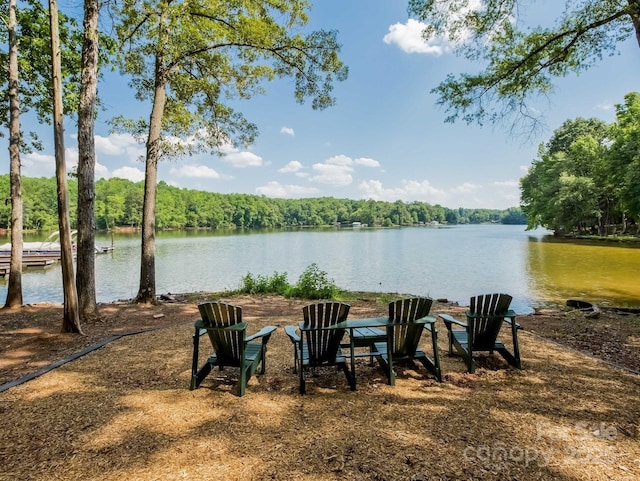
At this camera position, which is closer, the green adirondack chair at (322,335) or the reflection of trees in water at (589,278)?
the green adirondack chair at (322,335)

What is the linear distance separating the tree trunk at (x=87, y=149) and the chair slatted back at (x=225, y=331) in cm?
387

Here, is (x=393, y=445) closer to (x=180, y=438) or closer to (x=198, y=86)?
(x=180, y=438)

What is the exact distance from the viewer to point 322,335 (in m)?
3.29

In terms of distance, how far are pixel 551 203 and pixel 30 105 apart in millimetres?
41123

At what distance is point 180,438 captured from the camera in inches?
95.8

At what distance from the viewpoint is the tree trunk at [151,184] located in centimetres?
823

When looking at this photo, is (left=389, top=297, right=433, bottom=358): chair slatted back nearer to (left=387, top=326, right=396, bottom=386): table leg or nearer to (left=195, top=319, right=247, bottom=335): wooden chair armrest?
(left=387, top=326, right=396, bottom=386): table leg

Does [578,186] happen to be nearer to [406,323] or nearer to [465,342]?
[465,342]

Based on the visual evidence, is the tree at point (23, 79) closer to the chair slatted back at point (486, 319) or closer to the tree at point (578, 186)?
the chair slatted back at point (486, 319)

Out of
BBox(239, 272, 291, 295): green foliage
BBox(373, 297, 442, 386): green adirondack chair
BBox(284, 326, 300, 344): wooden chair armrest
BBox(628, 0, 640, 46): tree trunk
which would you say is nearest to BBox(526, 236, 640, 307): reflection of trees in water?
BBox(628, 0, 640, 46): tree trunk

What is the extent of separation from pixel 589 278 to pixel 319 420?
16.1m

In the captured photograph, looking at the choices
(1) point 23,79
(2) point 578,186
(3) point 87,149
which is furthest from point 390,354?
(2) point 578,186

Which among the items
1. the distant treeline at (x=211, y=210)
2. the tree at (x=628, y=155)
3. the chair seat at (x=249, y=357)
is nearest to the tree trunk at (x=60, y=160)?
the chair seat at (x=249, y=357)

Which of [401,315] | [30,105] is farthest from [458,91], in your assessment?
[30,105]
